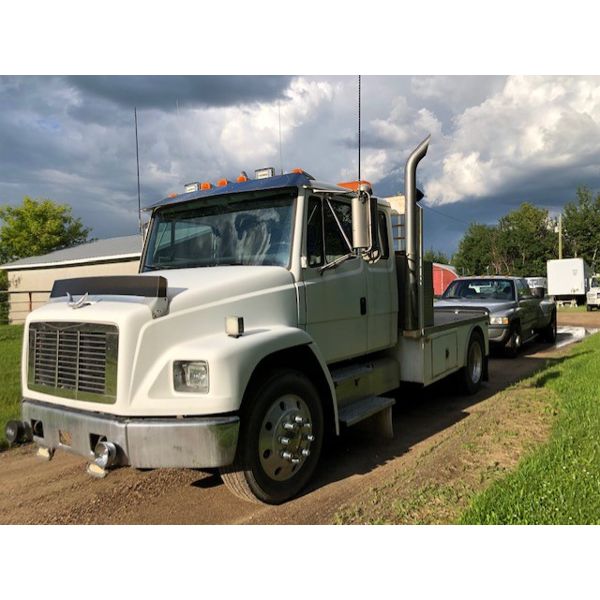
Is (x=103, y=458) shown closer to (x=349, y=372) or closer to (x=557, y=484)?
(x=349, y=372)

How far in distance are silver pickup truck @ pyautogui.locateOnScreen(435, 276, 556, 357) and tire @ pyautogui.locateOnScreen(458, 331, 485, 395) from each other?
2.61 metres

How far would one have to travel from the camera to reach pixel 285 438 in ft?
12.4

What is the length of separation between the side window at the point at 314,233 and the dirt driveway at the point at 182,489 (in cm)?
183

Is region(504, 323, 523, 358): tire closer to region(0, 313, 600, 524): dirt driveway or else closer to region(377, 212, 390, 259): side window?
region(0, 313, 600, 524): dirt driveway

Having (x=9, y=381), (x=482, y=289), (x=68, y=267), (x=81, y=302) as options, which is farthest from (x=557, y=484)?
(x=68, y=267)

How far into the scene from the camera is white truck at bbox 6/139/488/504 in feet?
10.7

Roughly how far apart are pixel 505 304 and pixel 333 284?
25.1 ft

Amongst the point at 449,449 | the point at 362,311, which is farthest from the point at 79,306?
the point at 449,449

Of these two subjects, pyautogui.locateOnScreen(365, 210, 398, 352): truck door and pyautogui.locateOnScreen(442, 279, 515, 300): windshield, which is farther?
pyautogui.locateOnScreen(442, 279, 515, 300): windshield

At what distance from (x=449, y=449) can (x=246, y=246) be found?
2.67m

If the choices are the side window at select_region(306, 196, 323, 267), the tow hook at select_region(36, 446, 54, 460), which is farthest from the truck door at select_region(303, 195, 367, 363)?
the tow hook at select_region(36, 446, 54, 460)

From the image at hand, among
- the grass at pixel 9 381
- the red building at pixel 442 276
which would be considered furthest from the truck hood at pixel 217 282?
the red building at pixel 442 276

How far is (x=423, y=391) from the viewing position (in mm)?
7676

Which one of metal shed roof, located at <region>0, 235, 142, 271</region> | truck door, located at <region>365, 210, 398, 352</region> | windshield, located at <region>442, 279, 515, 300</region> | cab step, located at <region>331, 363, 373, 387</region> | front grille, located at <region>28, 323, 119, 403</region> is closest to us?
front grille, located at <region>28, 323, 119, 403</region>
